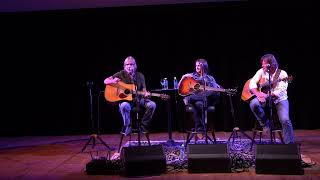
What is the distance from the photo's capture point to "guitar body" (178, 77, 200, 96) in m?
7.07

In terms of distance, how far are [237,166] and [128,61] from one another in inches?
109

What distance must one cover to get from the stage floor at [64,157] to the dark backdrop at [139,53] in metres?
0.49

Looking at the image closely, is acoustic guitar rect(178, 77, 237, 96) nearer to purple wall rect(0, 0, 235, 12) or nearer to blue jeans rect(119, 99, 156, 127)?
blue jeans rect(119, 99, 156, 127)

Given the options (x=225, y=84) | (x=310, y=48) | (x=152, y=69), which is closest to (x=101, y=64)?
(x=152, y=69)

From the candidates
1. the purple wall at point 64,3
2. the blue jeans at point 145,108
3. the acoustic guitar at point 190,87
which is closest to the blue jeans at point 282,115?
the acoustic guitar at point 190,87

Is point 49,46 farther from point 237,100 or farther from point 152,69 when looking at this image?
point 237,100

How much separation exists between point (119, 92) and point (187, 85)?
3.67 ft

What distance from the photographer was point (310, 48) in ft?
30.9

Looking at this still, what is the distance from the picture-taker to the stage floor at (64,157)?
5297 millimetres

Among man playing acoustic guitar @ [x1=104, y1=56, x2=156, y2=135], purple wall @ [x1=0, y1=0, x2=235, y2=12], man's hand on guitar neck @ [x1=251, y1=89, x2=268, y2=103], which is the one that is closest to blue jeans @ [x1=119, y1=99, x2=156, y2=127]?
man playing acoustic guitar @ [x1=104, y1=56, x2=156, y2=135]

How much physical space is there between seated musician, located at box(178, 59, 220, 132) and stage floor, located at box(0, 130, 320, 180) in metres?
1.61

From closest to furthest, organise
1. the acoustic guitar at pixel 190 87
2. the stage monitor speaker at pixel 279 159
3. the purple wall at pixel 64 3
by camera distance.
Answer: the stage monitor speaker at pixel 279 159 < the acoustic guitar at pixel 190 87 < the purple wall at pixel 64 3

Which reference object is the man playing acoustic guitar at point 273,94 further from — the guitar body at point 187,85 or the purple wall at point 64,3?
the purple wall at point 64,3

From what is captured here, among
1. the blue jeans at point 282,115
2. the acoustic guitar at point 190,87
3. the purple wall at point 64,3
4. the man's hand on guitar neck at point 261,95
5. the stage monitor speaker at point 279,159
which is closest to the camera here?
the stage monitor speaker at point 279,159
